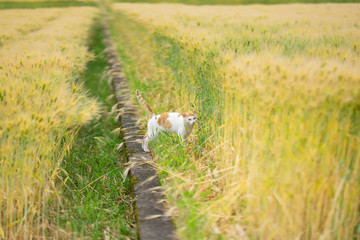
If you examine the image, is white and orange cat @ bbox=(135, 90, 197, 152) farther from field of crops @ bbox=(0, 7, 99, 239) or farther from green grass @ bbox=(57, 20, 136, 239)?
field of crops @ bbox=(0, 7, 99, 239)

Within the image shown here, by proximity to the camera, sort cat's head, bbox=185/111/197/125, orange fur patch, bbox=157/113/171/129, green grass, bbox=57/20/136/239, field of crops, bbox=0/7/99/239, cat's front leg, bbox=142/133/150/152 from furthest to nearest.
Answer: cat's front leg, bbox=142/133/150/152
orange fur patch, bbox=157/113/171/129
cat's head, bbox=185/111/197/125
green grass, bbox=57/20/136/239
field of crops, bbox=0/7/99/239

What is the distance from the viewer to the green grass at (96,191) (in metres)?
2.39

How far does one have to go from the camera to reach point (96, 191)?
2.79 meters

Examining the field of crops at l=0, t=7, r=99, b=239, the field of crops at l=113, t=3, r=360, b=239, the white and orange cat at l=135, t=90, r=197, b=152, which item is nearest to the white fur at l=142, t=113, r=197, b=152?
the white and orange cat at l=135, t=90, r=197, b=152

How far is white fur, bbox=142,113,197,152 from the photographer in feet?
9.66

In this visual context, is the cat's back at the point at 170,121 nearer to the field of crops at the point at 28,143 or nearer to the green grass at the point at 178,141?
the green grass at the point at 178,141

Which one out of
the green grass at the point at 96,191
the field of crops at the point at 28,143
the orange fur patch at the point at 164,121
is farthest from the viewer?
the orange fur patch at the point at 164,121

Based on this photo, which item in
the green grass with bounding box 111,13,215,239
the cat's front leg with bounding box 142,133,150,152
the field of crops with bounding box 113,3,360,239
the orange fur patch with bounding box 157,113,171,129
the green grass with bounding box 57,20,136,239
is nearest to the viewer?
the field of crops with bounding box 113,3,360,239

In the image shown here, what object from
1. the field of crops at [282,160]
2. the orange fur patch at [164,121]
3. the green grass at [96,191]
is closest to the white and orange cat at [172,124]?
the orange fur patch at [164,121]

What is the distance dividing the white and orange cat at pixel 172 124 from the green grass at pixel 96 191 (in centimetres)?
43

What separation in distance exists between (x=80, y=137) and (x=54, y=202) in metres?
1.49

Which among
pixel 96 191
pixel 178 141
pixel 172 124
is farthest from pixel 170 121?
pixel 96 191

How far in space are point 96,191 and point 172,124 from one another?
2.70 ft

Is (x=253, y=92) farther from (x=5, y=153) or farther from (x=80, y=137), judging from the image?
(x=80, y=137)
